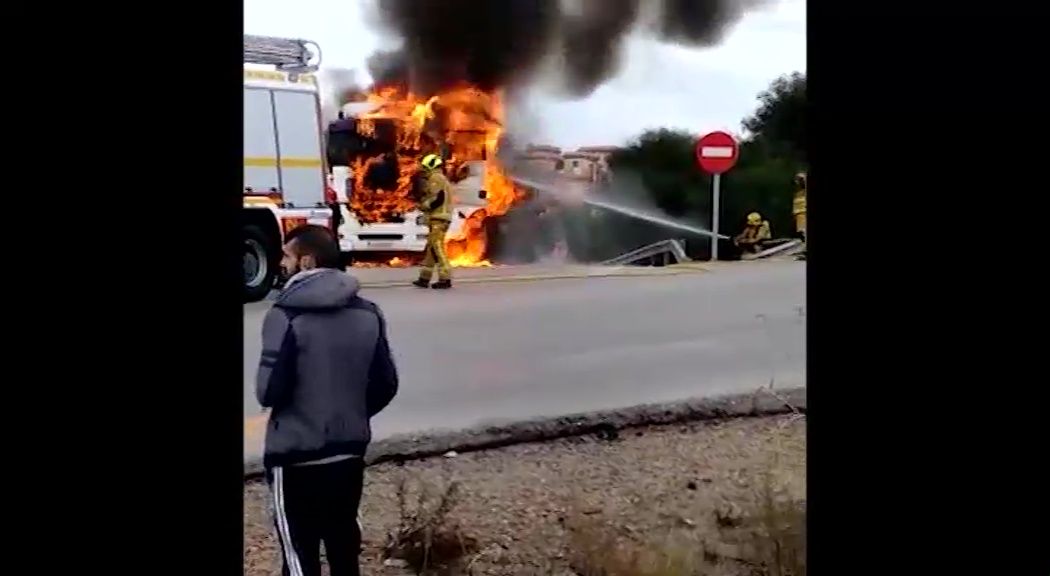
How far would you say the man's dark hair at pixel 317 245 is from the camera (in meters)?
2.87

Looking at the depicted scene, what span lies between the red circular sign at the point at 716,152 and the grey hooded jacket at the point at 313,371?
3.79ft

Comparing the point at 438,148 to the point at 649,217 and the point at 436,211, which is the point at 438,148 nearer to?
the point at 436,211

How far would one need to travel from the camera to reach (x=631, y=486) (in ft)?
10.5

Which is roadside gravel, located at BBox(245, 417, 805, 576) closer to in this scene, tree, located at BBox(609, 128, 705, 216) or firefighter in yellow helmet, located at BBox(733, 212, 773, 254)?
firefighter in yellow helmet, located at BBox(733, 212, 773, 254)

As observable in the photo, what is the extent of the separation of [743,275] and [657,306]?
10.8 inches

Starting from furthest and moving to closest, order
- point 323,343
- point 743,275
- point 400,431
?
point 743,275, point 400,431, point 323,343

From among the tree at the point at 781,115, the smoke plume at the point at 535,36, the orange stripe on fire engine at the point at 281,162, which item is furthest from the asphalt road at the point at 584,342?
the smoke plume at the point at 535,36

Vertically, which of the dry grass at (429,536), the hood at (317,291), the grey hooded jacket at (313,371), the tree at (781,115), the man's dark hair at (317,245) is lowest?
the dry grass at (429,536)

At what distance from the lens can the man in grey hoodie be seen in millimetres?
2775

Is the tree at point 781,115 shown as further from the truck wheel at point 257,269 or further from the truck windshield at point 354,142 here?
the truck wheel at point 257,269

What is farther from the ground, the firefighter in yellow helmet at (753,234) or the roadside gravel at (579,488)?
the firefighter in yellow helmet at (753,234)

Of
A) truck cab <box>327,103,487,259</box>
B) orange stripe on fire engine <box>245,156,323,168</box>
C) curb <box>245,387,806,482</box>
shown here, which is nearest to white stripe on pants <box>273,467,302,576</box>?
curb <box>245,387,806,482</box>

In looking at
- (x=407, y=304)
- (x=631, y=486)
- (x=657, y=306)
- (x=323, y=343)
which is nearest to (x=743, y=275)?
(x=657, y=306)
